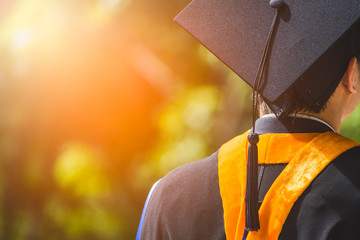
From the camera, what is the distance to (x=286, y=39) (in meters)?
1.80

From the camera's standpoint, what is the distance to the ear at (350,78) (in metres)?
1.66

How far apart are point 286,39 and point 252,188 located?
60 cm

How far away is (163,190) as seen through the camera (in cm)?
183

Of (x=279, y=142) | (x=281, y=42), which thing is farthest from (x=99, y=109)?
(x=279, y=142)

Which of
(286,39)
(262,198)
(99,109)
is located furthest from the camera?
(99,109)

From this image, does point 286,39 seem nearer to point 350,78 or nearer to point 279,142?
point 350,78

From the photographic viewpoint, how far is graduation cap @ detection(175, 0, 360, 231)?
168cm

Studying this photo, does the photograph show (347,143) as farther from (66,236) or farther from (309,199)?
(66,236)

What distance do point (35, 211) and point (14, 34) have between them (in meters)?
3.45

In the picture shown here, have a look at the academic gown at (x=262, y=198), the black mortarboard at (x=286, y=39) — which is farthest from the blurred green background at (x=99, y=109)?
the academic gown at (x=262, y=198)

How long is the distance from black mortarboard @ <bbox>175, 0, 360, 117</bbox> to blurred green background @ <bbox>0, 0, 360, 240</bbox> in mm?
6018

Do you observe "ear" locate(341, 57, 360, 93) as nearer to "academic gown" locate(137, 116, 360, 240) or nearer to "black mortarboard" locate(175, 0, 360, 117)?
"black mortarboard" locate(175, 0, 360, 117)

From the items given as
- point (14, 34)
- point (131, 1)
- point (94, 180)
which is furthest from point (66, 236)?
point (131, 1)

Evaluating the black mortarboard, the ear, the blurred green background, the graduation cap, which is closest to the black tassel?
the graduation cap
